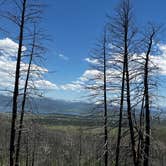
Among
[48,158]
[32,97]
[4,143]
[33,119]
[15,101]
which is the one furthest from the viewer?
[4,143]

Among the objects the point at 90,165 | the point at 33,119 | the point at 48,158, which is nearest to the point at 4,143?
the point at 48,158

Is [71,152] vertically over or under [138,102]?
under

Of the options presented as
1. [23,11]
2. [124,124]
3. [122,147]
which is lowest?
[122,147]

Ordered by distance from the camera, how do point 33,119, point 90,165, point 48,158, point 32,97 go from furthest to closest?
point 48,158 → point 90,165 → point 33,119 → point 32,97

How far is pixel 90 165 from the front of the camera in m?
149

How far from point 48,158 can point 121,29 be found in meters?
155

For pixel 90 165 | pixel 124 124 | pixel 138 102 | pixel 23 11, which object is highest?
pixel 23 11

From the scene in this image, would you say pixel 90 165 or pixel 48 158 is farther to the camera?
pixel 48 158

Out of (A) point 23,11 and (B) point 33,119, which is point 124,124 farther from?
(A) point 23,11

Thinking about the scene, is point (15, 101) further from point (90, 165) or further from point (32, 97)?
point (90, 165)

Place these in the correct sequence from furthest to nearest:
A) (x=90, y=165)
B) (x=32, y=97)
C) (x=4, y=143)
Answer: (x=4, y=143) → (x=90, y=165) → (x=32, y=97)

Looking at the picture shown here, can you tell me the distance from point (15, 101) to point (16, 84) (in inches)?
30.7

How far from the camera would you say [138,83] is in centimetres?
1794

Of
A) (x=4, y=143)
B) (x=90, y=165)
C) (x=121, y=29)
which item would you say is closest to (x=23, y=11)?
(x=121, y=29)
